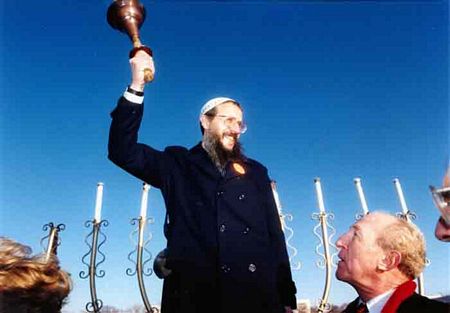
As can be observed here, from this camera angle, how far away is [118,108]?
9.23 ft

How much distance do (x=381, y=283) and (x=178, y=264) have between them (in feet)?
3.70

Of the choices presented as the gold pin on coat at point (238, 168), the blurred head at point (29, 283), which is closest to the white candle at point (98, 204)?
the gold pin on coat at point (238, 168)

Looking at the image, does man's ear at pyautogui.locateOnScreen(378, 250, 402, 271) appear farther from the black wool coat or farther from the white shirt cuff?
the white shirt cuff

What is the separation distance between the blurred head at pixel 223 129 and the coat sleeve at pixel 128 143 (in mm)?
485

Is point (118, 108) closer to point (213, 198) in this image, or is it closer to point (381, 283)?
point (213, 198)

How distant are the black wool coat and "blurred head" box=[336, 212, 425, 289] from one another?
59 cm

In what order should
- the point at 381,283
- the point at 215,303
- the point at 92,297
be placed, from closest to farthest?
the point at 381,283 < the point at 215,303 < the point at 92,297

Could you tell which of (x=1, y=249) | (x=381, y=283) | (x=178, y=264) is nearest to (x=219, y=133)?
(x=178, y=264)

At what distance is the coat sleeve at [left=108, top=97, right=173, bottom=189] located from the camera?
2.80 meters

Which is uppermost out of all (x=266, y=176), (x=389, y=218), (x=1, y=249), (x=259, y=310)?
(x=266, y=176)

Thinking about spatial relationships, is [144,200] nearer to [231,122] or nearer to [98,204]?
[98,204]

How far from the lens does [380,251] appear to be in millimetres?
2266

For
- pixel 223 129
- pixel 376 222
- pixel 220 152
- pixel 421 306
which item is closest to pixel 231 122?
pixel 223 129

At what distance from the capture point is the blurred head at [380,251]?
2219mm
